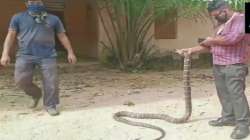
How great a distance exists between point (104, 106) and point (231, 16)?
259 centimetres

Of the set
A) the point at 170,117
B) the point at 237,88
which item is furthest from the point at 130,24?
the point at 237,88

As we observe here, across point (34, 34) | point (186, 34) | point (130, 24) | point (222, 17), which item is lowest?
point (186, 34)

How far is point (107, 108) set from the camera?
289 inches

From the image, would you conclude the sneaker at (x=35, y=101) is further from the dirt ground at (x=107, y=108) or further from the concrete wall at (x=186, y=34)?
the concrete wall at (x=186, y=34)

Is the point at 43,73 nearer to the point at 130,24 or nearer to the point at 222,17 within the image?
the point at 222,17

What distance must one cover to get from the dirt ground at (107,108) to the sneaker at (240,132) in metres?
0.12

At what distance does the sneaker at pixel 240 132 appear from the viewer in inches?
223

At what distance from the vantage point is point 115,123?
649 cm

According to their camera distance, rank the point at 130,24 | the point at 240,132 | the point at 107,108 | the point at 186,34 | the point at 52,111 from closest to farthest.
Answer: the point at 240,132
the point at 52,111
the point at 107,108
the point at 130,24
the point at 186,34

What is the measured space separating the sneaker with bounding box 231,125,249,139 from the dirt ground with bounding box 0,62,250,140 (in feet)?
0.38

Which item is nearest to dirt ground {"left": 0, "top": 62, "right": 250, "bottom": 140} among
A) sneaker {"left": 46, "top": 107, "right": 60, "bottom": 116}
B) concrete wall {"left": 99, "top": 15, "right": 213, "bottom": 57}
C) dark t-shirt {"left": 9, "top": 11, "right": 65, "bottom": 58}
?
sneaker {"left": 46, "top": 107, "right": 60, "bottom": 116}

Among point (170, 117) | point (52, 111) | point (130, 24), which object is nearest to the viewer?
point (170, 117)

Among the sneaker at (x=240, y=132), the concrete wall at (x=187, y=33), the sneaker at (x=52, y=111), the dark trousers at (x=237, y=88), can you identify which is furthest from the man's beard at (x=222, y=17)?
the concrete wall at (x=187, y=33)

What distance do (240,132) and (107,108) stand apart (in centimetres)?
222
